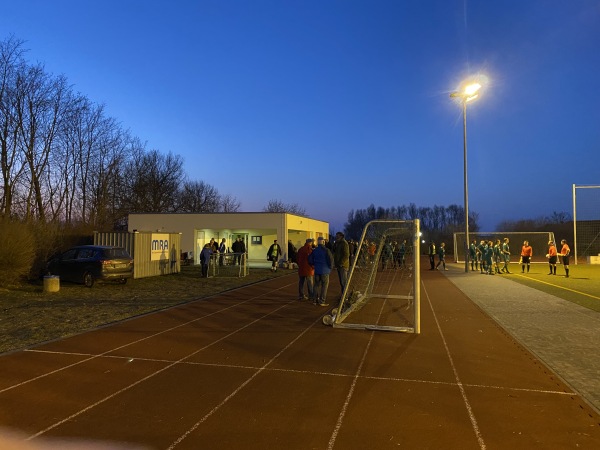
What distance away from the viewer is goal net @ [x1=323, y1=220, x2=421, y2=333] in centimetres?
897

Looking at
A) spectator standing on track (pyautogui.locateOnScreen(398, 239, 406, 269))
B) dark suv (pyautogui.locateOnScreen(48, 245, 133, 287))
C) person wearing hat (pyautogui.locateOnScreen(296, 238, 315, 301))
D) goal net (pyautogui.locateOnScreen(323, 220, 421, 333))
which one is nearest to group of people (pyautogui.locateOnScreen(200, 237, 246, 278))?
dark suv (pyautogui.locateOnScreen(48, 245, 133, 287))

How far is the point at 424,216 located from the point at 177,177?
203 feet

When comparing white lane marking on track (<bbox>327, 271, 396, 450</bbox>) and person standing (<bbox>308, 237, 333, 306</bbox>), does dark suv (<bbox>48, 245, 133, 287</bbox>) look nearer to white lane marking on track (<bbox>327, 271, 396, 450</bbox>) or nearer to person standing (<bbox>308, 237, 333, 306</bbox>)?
person standing (<bbox>308, 237, 333, 306</bbox>)

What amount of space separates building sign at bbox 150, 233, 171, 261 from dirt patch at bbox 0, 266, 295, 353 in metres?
2.17

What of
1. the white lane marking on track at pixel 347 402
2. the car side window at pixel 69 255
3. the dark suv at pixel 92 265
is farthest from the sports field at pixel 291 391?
the car side window at pixel 69 255

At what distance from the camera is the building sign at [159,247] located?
21.0m

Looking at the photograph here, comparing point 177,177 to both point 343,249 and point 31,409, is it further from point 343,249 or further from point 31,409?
point 31,409

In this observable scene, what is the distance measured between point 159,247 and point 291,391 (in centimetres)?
1782

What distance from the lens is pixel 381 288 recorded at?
1673 cm

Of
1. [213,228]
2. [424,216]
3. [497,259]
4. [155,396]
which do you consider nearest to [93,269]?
[155,396]

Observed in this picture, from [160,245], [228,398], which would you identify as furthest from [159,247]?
[228,398]

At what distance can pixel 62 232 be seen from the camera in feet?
68.5

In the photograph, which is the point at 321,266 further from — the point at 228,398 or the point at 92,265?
the point at 92,265

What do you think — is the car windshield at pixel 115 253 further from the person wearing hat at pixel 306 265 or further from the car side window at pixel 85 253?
the person wearing hat at pixel 306 265
